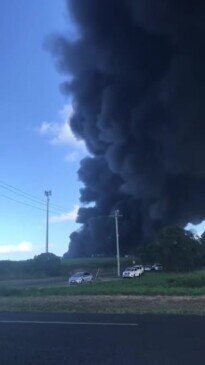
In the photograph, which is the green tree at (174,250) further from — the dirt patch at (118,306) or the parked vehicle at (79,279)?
the dirt patch at (118,306)

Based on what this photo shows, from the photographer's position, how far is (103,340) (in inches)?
354

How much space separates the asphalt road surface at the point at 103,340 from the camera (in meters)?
7.32

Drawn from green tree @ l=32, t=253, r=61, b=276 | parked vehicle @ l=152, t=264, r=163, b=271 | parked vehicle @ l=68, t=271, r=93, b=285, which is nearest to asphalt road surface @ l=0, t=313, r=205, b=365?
parked vehicle @ l=68, t=271, r=93, b=285

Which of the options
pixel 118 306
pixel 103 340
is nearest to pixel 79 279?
pixel 118 306

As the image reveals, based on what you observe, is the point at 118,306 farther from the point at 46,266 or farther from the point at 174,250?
the point at 46,266

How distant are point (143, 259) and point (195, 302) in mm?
53552

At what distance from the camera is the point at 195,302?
1669cm

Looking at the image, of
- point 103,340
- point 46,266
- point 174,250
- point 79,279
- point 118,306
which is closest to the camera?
point 103,340

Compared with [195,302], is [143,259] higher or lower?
higher

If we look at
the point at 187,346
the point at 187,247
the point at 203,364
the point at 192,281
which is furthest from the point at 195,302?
the point at 187,247

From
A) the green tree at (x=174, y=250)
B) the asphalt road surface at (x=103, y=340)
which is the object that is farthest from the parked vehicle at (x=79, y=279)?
the asphalt road surface at (x=103, y=340)

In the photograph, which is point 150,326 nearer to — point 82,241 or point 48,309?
point 48,309

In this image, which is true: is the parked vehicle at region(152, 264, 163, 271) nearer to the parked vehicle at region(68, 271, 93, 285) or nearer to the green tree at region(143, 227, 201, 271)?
the green tree at region(143, 227, 201, 271)

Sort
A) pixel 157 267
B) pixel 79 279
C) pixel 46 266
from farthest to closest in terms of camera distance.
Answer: pixel 157 267 < pixel 46 266 < pixel 79 279
